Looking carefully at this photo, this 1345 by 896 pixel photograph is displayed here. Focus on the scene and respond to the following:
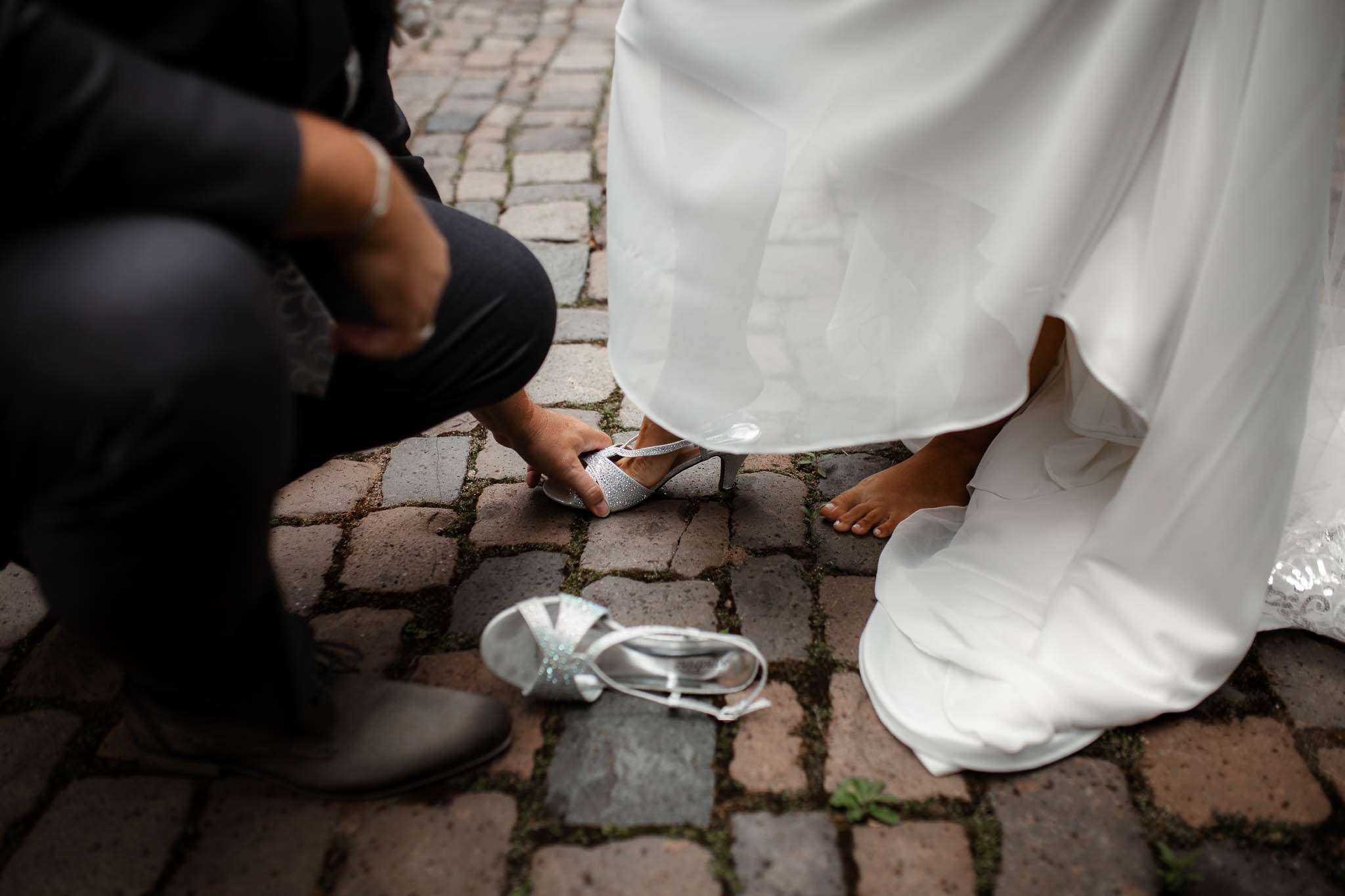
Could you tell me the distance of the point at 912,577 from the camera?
1512 mm

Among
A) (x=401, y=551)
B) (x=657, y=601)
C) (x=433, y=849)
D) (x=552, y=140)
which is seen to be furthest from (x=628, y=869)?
(x=552, y=140)

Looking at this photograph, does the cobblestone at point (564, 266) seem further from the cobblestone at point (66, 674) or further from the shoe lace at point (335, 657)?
the cobblestone at point (66, 674)

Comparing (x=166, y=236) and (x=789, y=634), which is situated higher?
(x=166, y=236)

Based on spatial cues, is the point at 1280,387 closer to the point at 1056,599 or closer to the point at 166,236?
the point at 1056,599

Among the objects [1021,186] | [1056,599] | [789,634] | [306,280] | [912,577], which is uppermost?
[1021,186]

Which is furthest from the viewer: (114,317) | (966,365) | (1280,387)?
(966,365)

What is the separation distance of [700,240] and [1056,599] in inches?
31.9

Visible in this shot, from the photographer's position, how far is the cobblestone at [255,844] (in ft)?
3.85

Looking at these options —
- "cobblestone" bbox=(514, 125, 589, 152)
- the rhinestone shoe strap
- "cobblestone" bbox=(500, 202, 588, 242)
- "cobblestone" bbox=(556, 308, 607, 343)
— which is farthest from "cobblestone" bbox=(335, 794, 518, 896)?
"cobblestone" bbox=(514, 125, 589, 152)

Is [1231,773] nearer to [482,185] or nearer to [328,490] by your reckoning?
[328,490]

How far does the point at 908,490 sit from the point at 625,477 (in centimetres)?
57

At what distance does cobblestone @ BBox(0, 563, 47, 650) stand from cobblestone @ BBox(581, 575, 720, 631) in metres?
0.98

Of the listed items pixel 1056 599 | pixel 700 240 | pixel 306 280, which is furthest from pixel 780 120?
pixel 1056 599

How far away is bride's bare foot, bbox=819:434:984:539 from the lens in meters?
1.73
